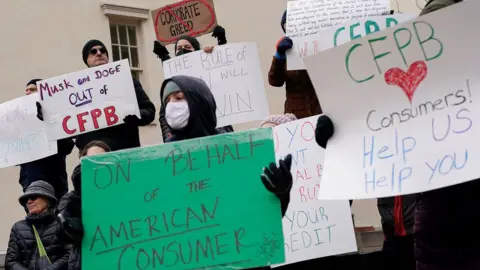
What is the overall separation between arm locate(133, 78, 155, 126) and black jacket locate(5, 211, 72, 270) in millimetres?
1003

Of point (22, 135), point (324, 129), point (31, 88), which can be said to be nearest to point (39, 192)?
point (22, 135)

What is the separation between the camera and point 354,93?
364 cm

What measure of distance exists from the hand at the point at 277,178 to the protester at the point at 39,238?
2749 millimetres

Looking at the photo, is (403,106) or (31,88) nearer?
(403,106)

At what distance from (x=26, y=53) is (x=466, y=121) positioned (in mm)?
8556

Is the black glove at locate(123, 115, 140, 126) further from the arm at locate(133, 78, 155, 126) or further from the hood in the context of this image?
the hood

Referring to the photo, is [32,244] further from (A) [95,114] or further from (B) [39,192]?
(A) [95,114]

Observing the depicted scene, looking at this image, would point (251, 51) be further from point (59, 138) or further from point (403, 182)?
point (403, 182)

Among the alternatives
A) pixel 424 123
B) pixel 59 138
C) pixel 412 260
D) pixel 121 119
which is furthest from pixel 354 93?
pixel 59 138

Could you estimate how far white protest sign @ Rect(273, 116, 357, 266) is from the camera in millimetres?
5129

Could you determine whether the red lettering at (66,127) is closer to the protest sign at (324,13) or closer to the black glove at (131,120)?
the black glove at (131,120)

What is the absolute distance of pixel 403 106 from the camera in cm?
352

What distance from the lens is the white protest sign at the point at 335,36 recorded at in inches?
238

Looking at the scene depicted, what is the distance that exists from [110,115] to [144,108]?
31cm
